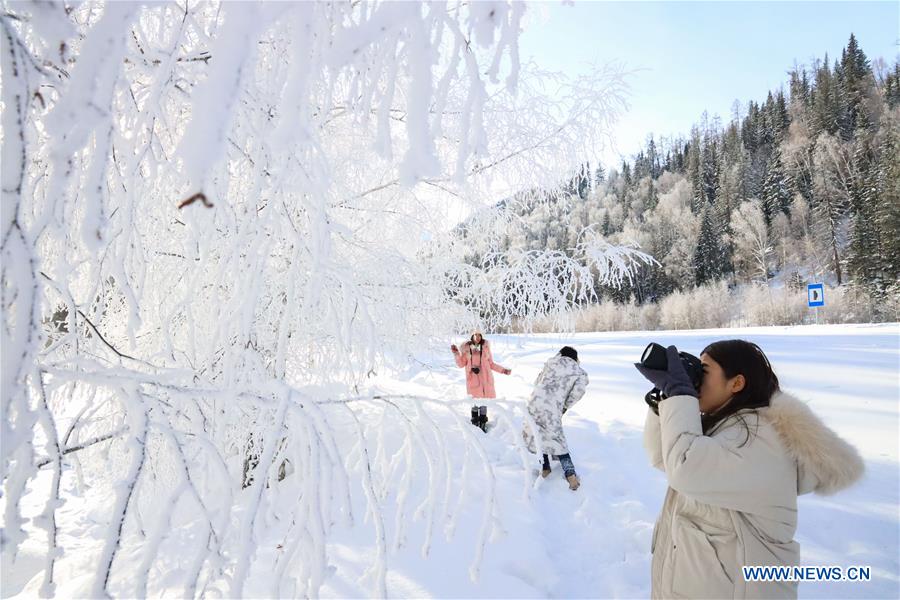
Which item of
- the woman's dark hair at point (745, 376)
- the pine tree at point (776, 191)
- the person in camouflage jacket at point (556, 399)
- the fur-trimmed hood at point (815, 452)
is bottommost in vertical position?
the person in camouflage jacket at point (556, 399)

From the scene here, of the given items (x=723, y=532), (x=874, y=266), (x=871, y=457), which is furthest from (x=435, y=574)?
(x=874, y=266)

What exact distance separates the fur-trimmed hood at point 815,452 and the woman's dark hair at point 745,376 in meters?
0.12

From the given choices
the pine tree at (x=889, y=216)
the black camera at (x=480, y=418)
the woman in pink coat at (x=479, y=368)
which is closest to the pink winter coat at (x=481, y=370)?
the woman in pink coat at (x=479, y=368)

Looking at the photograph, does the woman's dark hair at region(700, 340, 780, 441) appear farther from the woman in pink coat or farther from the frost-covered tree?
the woman in pink coat

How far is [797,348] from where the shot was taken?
10.7 m

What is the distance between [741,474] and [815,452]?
0.29 meters

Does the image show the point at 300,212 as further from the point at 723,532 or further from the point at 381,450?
the point at 723,532

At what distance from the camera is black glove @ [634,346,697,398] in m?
1.86

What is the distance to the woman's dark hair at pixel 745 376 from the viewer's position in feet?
6.07

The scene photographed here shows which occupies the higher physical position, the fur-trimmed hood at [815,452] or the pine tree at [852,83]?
the pine tree at [852,83]

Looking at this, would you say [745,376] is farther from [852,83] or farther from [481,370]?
[852,83]

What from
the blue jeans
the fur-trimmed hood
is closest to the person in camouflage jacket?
the blue jeans

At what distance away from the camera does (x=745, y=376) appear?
1887 mm

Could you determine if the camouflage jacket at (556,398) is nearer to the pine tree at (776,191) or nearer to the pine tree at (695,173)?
the pine tree at (776,191)
